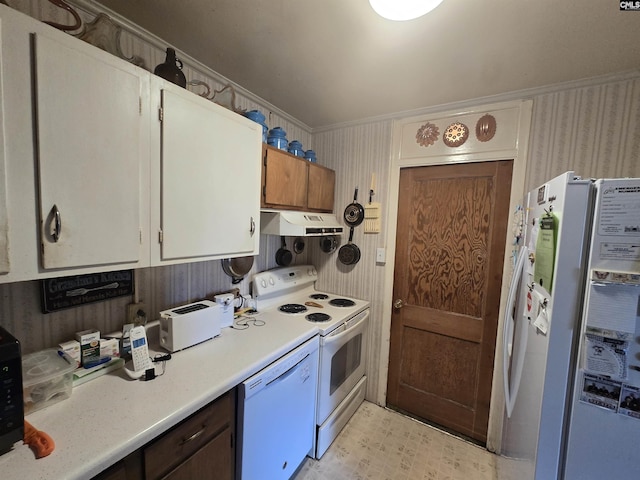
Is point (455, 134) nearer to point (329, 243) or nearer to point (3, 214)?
point (329, 243)

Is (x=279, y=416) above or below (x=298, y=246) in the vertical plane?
below

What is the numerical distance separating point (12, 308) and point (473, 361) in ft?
8.61

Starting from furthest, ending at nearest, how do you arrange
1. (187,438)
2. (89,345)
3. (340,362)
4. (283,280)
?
(283,280)
(340,362)
(89,345)
(187,438)

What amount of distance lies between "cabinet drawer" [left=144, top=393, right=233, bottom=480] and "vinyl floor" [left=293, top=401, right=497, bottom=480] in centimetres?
96

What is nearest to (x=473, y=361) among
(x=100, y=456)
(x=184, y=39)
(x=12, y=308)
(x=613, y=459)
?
(x=613, y=459)

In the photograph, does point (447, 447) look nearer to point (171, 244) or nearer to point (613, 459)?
point (613, 459)

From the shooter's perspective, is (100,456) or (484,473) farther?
(484,473)

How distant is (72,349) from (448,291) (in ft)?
7.34

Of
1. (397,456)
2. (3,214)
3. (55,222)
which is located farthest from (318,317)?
(3,214)

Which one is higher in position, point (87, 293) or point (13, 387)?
point (87, 293)

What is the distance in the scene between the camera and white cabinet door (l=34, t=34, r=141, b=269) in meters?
0.78

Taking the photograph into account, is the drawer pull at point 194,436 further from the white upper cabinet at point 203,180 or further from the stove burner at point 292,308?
the stove burner at point 292,308

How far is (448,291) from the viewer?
6.60 ft

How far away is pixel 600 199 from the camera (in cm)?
75
